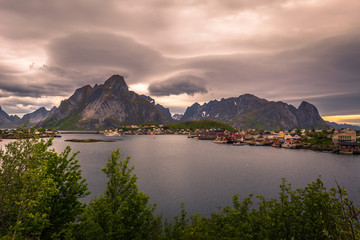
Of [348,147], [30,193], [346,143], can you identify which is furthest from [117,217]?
[346,143]

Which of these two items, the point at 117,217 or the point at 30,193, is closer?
the point at 30,193

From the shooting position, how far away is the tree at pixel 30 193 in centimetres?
1545

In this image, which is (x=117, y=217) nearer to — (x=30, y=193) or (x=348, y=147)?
(x=30, y=193)

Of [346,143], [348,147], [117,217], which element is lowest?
[348,147]

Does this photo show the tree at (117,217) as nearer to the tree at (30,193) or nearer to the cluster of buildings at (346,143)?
the tree at (30,193)

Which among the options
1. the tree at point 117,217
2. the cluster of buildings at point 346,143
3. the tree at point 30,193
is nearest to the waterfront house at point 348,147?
the cluster of buildings at point 346,143

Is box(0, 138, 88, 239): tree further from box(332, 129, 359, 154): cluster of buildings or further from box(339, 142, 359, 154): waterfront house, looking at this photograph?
box(332, 129, 359, 154): cluster of buildings

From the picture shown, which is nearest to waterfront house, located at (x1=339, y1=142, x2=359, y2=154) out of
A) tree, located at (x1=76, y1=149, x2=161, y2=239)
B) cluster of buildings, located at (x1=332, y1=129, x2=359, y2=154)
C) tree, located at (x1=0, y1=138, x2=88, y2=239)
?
cluster of buildings, located at (x1=332, y1=129, x2=359, y2=154)

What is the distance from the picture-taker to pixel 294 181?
69.4 meters

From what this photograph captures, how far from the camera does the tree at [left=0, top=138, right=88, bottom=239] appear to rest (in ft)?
50.7

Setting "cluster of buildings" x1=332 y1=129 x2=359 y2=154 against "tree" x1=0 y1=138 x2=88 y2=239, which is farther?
"cluster of buildings" x1=332 y1=129 x2=359 y2=154

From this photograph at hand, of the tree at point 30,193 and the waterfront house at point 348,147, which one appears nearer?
the tree at point 30,193

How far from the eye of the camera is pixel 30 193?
50.0 feet

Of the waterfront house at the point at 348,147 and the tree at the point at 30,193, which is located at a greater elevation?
the tree at the point at 30,193
